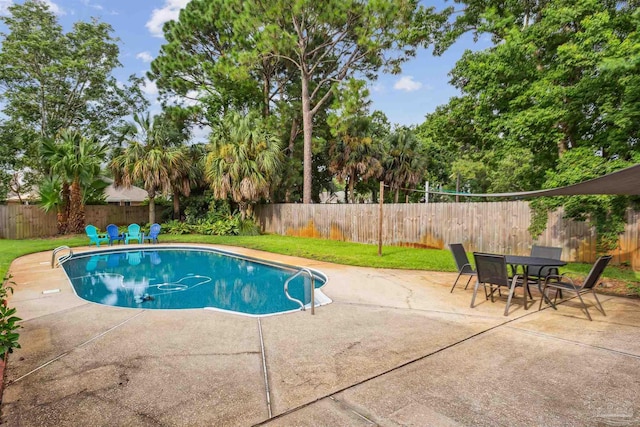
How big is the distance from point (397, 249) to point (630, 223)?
19.8 feet

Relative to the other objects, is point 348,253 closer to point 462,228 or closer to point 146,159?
point 462,228

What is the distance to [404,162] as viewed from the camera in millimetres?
23031

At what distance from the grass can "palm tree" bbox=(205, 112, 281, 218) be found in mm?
2330

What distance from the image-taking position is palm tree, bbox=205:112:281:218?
16.0 m

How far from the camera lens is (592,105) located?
9.35 metres

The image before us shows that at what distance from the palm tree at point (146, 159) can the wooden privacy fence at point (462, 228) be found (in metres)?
6.72

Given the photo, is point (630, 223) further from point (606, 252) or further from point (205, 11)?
point (205, 11)

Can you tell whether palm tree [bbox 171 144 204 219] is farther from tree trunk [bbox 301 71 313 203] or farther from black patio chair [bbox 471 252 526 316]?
black patio chair [bbox 471 252 526 316]

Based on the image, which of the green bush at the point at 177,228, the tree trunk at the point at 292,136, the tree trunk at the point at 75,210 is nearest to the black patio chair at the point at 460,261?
the green bush at the point at 177,228

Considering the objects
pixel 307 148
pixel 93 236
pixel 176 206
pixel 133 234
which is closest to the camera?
pixel 93 236

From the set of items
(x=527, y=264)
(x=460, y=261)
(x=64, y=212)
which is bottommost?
(x=460, y=261)

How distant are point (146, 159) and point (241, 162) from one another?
4.72 m

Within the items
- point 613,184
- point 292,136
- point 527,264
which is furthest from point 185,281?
point 292,136

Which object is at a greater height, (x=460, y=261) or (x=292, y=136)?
(x=292, y=136)
